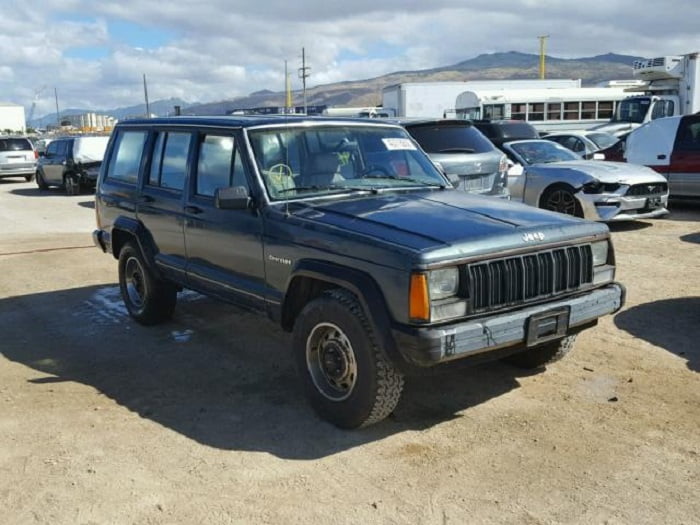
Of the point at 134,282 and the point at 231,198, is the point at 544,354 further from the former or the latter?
the point at 134,282

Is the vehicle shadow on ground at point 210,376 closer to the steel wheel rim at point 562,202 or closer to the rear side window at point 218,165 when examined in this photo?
the rear side window at point 218,165

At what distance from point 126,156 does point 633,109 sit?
20.9m

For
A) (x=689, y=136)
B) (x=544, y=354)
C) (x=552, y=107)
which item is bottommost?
(x=544, y=354)

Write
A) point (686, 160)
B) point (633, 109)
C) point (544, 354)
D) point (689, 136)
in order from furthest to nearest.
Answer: point (633, 109)
point (689, 136)
point (686, 160)
point (544, 354)

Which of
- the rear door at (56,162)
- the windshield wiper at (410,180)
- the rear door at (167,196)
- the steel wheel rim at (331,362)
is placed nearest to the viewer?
the steel wheel rim at (331,362)

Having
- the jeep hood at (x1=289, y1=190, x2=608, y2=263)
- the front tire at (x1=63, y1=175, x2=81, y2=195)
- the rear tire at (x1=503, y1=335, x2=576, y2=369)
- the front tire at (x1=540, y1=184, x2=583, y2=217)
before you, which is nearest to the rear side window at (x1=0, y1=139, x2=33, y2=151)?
the front tire at (x1=63, y1=175, x2=81, y2=195)

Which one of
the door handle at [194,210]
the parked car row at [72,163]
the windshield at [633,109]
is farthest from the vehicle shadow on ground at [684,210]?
the parked car row at [72,163]

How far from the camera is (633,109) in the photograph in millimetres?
23516

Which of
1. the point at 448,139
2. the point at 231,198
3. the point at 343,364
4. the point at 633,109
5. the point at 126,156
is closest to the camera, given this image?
the point at 343,364

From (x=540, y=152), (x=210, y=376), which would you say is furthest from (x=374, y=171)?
(x=540, y=152)

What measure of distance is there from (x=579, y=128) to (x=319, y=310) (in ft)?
80.5

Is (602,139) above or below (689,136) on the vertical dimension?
below

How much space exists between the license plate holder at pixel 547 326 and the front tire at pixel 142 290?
3587 mm

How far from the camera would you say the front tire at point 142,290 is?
6379 millimetres
